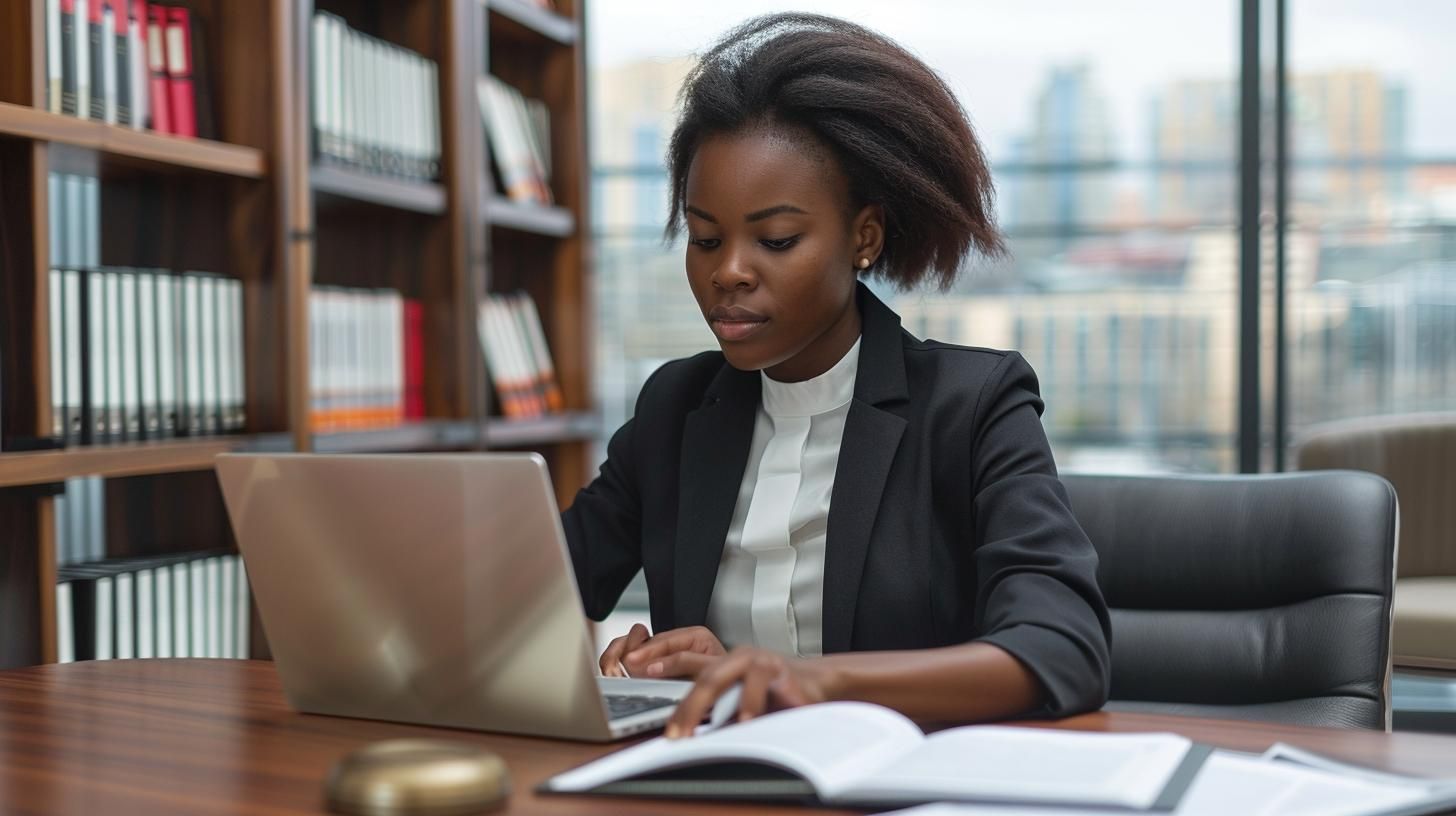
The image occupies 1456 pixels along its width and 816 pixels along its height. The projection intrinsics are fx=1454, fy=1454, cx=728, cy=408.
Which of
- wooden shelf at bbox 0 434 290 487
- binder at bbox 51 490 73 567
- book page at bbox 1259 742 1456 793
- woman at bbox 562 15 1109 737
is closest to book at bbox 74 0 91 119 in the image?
wooden shelf at bbox 0 434 290 487

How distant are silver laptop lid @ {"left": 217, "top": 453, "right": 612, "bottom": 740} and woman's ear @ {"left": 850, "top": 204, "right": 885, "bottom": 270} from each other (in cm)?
63

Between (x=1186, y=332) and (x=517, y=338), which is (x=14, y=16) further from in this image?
(x=1186, y=332)

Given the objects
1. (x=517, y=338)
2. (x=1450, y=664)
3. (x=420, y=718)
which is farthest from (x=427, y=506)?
(x=517, y=338)

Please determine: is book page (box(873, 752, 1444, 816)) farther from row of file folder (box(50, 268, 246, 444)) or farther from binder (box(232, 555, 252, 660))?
binder (box(232, 555, 252, 660))

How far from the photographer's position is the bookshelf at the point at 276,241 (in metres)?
1.95

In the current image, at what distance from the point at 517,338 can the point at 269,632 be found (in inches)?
86.2

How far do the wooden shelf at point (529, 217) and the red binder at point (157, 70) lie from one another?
80 cm

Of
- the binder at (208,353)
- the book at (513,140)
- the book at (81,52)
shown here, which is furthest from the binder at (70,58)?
the book at (513,140)

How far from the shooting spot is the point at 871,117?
4.64ft

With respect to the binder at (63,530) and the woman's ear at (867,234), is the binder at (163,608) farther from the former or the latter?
the woman's ear at (867,234)

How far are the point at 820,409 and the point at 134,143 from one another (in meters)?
1.22

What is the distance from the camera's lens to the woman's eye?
53.5 inches

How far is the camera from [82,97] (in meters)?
2.10

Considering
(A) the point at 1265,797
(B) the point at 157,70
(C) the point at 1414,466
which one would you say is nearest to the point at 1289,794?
(A) the point at 1265,797
